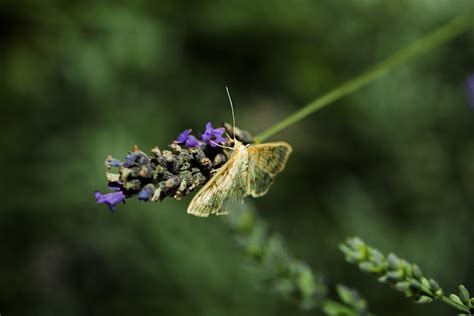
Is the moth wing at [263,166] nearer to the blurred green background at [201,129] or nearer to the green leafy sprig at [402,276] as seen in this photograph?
the green leafy sprig at [402,276]

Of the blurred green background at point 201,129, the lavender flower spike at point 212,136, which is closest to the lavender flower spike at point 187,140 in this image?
the lavender flower spike at point 212,136

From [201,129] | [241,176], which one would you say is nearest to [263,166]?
[241,176]

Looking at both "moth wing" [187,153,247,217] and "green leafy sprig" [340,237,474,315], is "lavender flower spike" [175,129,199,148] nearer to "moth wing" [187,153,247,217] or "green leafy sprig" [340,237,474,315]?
"moth wing" [187,153,247,217]

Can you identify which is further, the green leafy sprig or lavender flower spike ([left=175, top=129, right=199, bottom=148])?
lavender flower spike ([left=175, top=129, right=199, bottom=148])

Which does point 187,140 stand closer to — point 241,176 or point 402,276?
point 241,176

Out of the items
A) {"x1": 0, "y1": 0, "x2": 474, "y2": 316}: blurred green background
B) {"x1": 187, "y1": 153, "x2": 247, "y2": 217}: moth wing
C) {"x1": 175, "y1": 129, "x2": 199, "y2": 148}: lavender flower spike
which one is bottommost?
{"x1": 187, "y1": 153, "x2": 247, "y2": 217}: moth wing

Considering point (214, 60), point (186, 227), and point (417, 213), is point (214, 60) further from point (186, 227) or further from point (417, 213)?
point (417, 213)

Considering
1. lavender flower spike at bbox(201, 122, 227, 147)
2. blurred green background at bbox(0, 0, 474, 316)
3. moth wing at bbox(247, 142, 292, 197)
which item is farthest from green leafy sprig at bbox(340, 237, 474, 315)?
blurred green background at bbox(0, 0, 474, 316)

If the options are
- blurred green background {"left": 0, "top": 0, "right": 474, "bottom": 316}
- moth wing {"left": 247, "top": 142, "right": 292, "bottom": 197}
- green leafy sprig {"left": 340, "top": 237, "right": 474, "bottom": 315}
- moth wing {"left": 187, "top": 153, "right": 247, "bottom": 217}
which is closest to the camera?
green leafy sprig {"left": 340, "top": 237, "right": 474, "bottom": 315}
